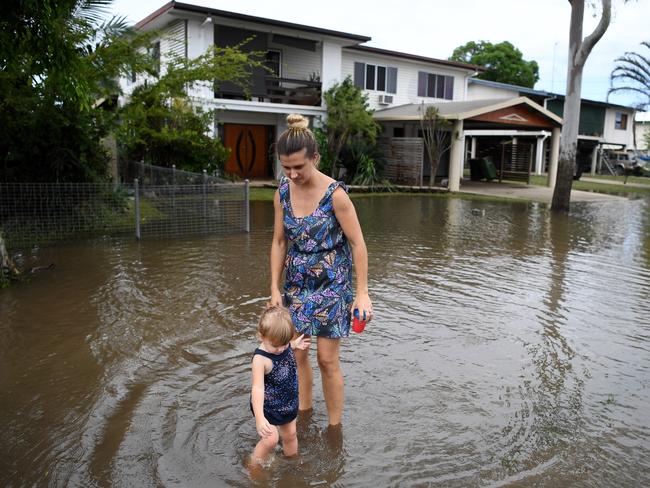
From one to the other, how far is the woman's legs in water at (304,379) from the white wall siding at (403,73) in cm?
2052

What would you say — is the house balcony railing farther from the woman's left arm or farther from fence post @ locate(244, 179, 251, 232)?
the woman's left arm

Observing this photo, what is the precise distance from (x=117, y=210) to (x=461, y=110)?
550 inches

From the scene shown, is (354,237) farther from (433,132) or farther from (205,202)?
(433,132)

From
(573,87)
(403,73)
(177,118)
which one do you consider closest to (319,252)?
(177,118)

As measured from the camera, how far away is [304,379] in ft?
12.6

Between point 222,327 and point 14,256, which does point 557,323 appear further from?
point 14,256

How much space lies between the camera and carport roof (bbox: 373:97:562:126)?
20.2m

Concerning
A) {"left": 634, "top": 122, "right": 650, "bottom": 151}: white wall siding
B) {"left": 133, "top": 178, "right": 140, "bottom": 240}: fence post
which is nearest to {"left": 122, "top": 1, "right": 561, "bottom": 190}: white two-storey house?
{"left": 133, "top": 178, "right": 140, "bottom": 240}: fence post

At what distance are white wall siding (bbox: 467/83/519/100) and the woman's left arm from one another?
29.6 m

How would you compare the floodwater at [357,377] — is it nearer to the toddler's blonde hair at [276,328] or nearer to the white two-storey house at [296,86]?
the toddler's blonde hair at [276,328]

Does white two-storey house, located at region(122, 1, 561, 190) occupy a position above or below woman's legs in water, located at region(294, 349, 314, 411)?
above

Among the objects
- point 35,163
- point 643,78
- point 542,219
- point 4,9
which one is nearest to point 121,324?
point 4,9

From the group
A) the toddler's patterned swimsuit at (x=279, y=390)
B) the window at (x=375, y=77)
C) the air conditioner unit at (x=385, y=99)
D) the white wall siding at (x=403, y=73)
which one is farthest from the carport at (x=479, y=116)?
the toddler's patterned swimsuit at (x=279, y=390)

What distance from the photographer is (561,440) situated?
12.0 ft
